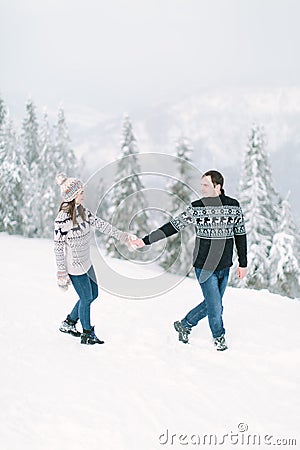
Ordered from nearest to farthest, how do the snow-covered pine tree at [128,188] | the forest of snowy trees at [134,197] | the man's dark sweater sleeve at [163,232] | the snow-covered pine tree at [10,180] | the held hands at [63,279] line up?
the held hands at [63,279] < the man's dark sweater sleeve at [163,232] < the forest of snowy trees at [134,197] < the snow-covered pine tree at [128,188] < the snow-covered pine tree at [10,180]

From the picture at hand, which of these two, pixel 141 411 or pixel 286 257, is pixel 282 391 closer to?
pixel 141 411

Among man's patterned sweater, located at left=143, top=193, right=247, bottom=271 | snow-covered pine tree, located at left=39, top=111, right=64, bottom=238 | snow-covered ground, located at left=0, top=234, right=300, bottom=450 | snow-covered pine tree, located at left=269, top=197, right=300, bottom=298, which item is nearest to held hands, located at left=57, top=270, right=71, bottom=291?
snow-covered ground, located at left=0, top=234, right=300, bottom=450

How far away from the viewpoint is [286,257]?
24156mm

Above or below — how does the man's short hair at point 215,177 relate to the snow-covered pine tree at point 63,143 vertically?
below

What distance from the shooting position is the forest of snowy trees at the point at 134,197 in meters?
25.1

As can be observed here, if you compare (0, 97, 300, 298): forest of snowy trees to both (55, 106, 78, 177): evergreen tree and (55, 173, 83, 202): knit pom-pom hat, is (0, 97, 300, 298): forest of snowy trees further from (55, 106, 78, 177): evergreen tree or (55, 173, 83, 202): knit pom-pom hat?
(55, 173, 83, 202): knit pom-pom hat

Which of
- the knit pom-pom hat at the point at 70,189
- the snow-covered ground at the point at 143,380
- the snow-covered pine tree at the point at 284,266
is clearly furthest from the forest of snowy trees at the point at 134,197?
the knit pom-pom hat at the point at 70,189

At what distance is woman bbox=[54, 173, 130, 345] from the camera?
21.2 ft

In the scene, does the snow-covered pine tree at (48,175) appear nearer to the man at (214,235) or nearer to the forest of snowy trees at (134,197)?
the forest of snowy trees at (134,197)

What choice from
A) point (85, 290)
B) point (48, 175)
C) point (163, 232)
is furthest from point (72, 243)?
point (48, 175)

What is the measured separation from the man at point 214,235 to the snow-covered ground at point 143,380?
725 mm

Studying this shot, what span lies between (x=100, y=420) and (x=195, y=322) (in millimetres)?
2700

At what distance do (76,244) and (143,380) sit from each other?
2006 mm

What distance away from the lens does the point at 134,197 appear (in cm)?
2733
